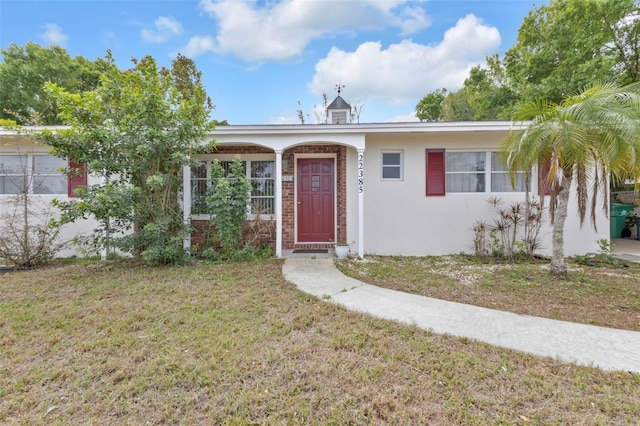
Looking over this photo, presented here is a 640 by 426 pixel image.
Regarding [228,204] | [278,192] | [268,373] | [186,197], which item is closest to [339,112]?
[278,192]

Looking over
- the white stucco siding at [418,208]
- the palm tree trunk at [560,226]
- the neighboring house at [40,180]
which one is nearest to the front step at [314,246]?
the white stucco siding at [418,208]

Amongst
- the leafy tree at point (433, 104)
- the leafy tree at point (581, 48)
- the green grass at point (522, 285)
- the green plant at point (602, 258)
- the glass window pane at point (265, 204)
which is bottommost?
the green grass at point (522, 285)

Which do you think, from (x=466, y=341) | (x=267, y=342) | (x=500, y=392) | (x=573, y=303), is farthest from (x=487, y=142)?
(x=267, y=342)

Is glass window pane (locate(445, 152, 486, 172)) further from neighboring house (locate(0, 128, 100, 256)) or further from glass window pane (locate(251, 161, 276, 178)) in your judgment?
neighboring house (locate(0, 128, 100, 256))

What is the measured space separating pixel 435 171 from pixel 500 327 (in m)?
4.60

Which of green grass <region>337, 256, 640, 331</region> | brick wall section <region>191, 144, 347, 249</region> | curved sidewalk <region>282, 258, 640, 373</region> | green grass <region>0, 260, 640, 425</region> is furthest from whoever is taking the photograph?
brick wall section <region>191, 144, 347, 249</region>

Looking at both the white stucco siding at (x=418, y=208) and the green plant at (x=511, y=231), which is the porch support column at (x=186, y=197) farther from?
the green plant at (x=511, y=231)

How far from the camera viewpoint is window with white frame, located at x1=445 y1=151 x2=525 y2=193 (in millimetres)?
7070

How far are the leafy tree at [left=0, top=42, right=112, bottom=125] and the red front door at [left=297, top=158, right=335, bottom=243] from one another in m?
14.8

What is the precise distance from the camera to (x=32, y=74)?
15391 millimetres

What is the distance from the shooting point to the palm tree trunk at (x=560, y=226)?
4.88 meters

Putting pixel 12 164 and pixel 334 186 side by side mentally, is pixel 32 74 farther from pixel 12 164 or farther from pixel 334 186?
pixel 334 186

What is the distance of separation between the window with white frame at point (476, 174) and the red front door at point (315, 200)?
287 centimetres

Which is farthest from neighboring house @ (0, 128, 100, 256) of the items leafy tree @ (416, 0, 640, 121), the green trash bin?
leafy tree @ (416, 0, 640, 121)
